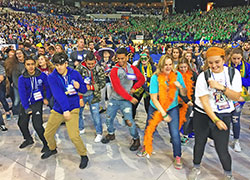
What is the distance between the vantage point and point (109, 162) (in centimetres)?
314

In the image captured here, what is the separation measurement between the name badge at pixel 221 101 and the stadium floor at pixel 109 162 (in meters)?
1.11

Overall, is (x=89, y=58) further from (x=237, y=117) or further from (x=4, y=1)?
(x=4, y=1)

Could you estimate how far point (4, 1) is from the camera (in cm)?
2495

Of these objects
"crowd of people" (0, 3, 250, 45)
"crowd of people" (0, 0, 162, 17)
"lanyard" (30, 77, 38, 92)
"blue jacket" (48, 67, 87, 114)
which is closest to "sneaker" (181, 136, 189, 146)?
"blue jacket" (48, 67, 87, 114)

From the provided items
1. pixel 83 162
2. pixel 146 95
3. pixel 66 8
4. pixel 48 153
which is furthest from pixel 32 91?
pixel 66 8

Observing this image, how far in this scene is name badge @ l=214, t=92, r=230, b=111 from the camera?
2.23m

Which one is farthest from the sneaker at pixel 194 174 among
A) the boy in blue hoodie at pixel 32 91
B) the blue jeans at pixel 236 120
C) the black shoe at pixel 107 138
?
the boy in blue hoodie at pixel 32 91

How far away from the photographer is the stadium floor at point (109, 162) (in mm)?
2805

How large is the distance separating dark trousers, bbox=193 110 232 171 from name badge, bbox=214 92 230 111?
10cm

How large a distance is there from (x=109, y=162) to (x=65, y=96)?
127 centimetres

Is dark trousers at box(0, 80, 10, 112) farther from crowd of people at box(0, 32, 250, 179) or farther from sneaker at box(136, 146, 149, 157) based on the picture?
sneaker at box(136, 146, 149, 157)

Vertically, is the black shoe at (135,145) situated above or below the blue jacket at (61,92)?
below

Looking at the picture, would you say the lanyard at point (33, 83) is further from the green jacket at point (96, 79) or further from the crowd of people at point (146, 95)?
the green jacket at point (96, 79)

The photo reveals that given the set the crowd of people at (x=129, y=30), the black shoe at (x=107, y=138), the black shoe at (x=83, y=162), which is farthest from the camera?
the crowd of people at (x=129, y=30)
